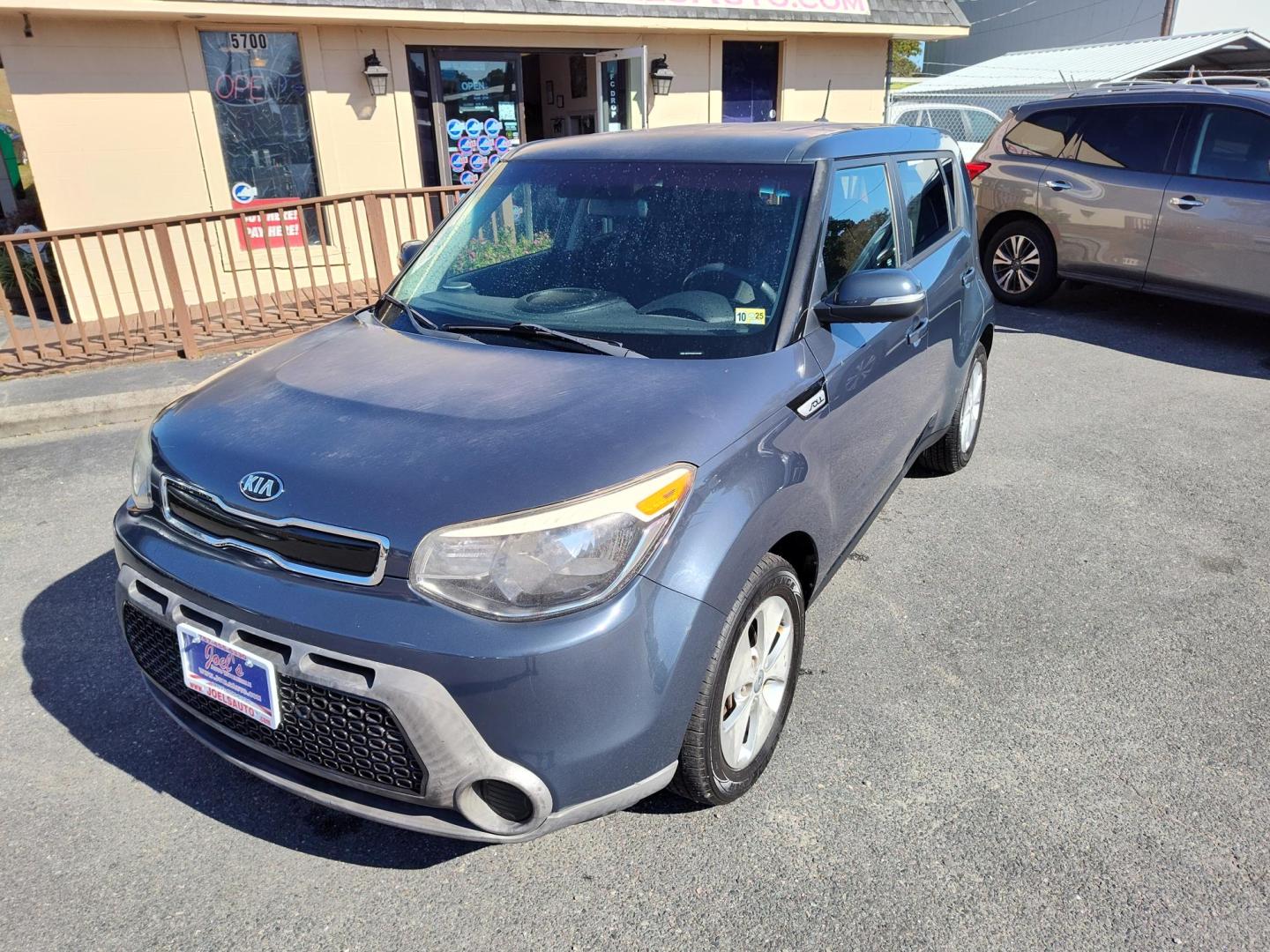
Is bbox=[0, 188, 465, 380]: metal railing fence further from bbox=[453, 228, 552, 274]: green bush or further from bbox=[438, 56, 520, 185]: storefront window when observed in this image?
bbox=[453, 228, 552, 274]: green bush

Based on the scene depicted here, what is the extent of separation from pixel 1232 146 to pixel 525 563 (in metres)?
7.69

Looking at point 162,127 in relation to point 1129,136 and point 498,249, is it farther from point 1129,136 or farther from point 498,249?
point 1129,136

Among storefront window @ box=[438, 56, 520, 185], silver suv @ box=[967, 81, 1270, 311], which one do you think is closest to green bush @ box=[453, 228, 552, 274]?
silver suv @ box=[967, 81, 1270, 311]

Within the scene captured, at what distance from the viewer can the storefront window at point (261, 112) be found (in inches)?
358

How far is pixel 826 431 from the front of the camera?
2.85m

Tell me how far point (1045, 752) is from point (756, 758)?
95 cm

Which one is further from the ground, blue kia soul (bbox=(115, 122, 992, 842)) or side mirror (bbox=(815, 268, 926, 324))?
side mirror (bbox=(815, 268, 926, 324))

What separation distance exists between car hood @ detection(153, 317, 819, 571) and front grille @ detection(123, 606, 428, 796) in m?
0.34

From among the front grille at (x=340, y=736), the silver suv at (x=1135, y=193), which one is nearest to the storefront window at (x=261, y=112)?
the silver suv at (x=1135, y=193)

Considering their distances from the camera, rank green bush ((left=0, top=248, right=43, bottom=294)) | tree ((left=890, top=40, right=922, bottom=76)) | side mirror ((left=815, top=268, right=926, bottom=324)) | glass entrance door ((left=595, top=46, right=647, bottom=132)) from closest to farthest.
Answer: side mirror ((left=815, top=268, right=926, bottom=324)), green bush ((left=0, top=248, right=43, bottom=294)), glass entrance door ((left=595, top=46, right=647, bottom=132)), tree ((left=890, top=40, right=922, bottom=76))

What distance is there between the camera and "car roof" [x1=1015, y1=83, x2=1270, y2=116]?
7144 mm

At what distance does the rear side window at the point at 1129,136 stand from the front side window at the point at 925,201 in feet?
14.4

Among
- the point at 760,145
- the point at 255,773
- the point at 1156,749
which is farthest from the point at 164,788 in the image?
the point at 1156,749

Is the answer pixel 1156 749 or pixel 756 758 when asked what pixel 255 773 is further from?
pixel 1156 749
